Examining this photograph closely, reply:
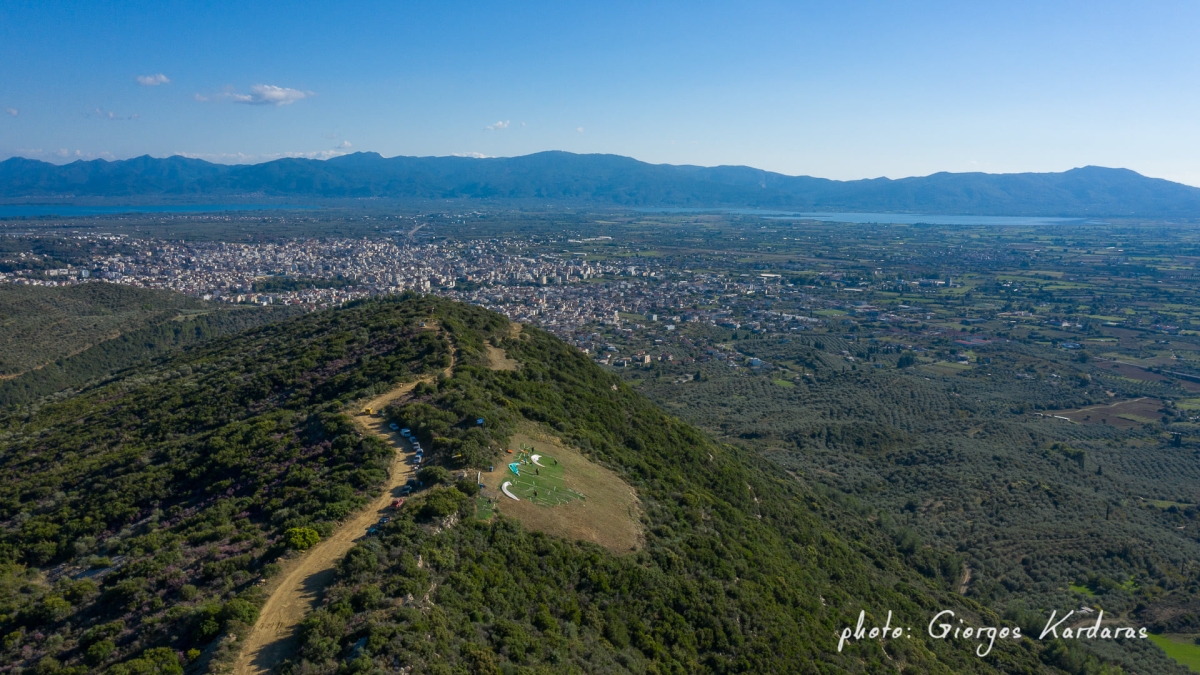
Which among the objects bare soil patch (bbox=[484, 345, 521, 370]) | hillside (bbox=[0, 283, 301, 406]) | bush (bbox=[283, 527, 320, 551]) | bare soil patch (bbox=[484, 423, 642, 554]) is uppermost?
bare soil patch (bbox=[484, 345, 521, 370])

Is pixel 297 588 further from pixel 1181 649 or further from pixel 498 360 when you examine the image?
pixel 1181 649

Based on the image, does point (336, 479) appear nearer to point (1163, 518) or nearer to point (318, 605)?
point (318, 605)

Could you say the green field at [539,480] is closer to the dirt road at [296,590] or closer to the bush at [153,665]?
the dirt road at [296,590]

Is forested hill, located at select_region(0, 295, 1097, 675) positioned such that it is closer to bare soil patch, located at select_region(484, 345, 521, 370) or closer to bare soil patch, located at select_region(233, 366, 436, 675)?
bare soil patch, located at select_region(233, 366, 436, 675)

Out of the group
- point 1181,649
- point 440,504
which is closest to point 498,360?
point 440,504

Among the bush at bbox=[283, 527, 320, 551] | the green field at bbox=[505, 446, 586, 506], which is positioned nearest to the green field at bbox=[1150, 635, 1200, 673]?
the green field at bbox=[505, 446, 586, 506]

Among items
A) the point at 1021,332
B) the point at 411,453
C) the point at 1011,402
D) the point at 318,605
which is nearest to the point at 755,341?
the point at 1011,402
